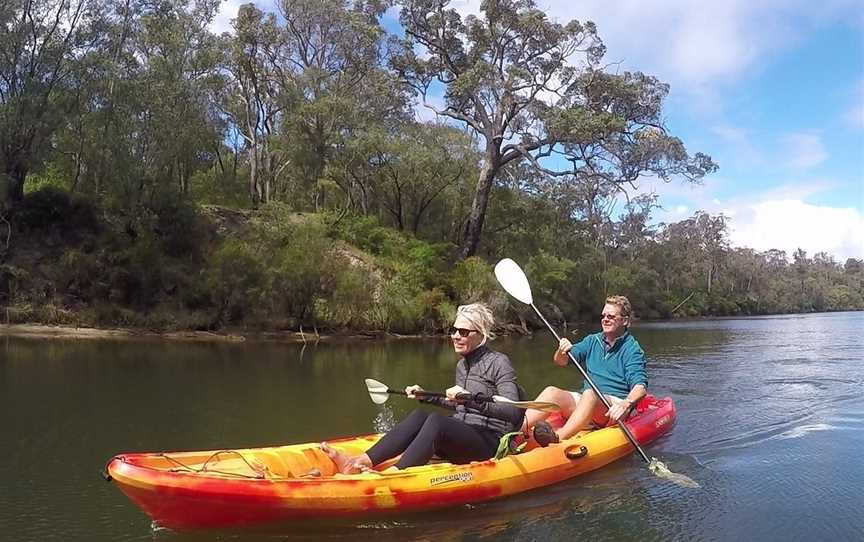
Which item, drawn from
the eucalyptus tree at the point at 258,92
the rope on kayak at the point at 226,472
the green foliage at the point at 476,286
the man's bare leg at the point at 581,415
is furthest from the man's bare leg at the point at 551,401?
the eucalyptus tree at the point at 258,92

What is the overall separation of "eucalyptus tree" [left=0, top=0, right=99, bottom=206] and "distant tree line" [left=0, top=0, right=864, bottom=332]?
0.21 feet

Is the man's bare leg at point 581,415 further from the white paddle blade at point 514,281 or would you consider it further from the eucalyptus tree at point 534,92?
the eucalyptus tree at point 534,92

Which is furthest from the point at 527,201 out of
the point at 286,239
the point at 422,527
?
the point at 422,527

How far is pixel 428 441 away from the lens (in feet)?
15.7

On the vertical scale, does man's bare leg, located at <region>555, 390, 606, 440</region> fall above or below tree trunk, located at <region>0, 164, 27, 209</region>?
below

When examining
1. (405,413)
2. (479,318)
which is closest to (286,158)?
(405,413)

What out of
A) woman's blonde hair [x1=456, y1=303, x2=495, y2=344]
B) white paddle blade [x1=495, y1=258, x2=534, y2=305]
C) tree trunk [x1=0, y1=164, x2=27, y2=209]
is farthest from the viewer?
tree trunk [x1=0, y1=164, x2=27, y2=209]

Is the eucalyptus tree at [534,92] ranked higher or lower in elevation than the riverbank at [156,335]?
higher

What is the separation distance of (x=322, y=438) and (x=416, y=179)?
2204cm

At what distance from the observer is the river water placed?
180 inches

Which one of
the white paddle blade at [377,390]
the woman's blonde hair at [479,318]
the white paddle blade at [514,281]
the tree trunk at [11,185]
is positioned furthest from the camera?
the tree trunk at [11,185]

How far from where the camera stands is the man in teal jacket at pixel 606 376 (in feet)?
19.9

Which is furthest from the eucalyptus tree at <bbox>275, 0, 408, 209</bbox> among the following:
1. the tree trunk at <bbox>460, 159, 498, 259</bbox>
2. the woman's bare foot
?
the woman's bare foot

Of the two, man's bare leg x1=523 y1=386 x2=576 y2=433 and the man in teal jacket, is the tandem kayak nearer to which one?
man's bare leg x1=523 y1=386 x2=576 y2=433
